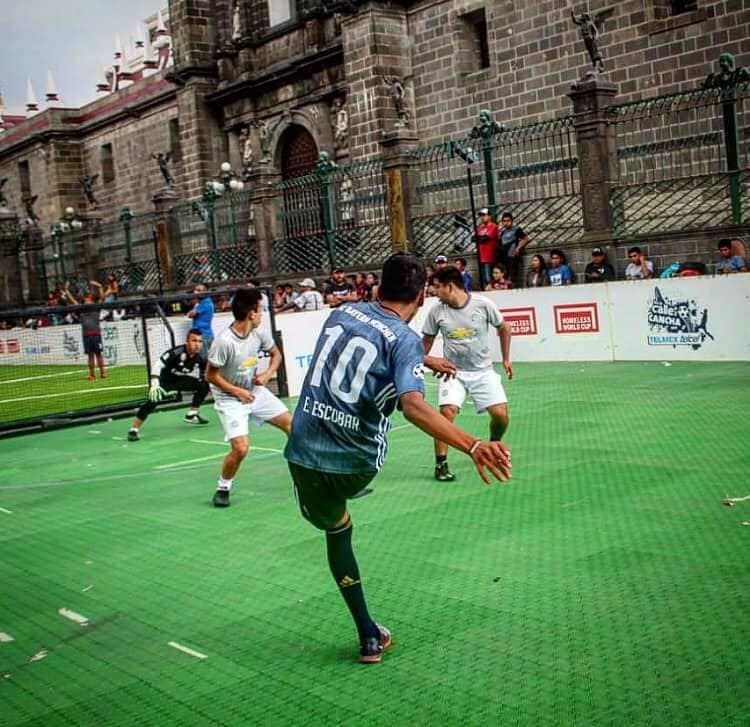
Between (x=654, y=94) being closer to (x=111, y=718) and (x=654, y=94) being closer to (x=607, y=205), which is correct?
(x=607, y=205)

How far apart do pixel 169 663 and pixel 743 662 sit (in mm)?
2926

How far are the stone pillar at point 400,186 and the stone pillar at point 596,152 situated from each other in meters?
4.79

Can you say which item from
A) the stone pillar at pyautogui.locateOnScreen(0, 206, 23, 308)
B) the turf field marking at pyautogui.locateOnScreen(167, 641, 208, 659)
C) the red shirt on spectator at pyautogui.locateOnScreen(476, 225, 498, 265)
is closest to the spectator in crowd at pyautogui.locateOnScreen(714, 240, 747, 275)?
the red shirt on spectator at pyautogui.locateOnScreen(476, 225, 498, 265)

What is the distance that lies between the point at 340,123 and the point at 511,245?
12989 millimetres

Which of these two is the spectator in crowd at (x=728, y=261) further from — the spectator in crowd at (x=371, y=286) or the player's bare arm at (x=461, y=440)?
the player's bare arm at (x=461, y=440)

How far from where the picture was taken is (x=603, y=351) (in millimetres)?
18203

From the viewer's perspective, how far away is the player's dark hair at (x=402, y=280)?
5.47m

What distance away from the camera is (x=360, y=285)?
23.3 m

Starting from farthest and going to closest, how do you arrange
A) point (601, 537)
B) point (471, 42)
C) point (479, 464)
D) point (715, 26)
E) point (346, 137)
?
point (346, 137) → point (471, 42) → point (715, 26) → point (601, 537) → point (479, 464)

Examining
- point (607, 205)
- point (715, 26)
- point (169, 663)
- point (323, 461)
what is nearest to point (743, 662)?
point (323, 461)

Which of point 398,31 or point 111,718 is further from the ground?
point 398,31

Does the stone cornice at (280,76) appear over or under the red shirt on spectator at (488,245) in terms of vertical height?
over

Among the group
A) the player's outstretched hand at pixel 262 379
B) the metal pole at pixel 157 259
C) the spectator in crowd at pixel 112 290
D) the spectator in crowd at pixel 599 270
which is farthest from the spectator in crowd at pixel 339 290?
the spectator in crowd at pixel 112 290

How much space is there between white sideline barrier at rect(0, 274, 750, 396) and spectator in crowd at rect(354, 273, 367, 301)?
195 cm
